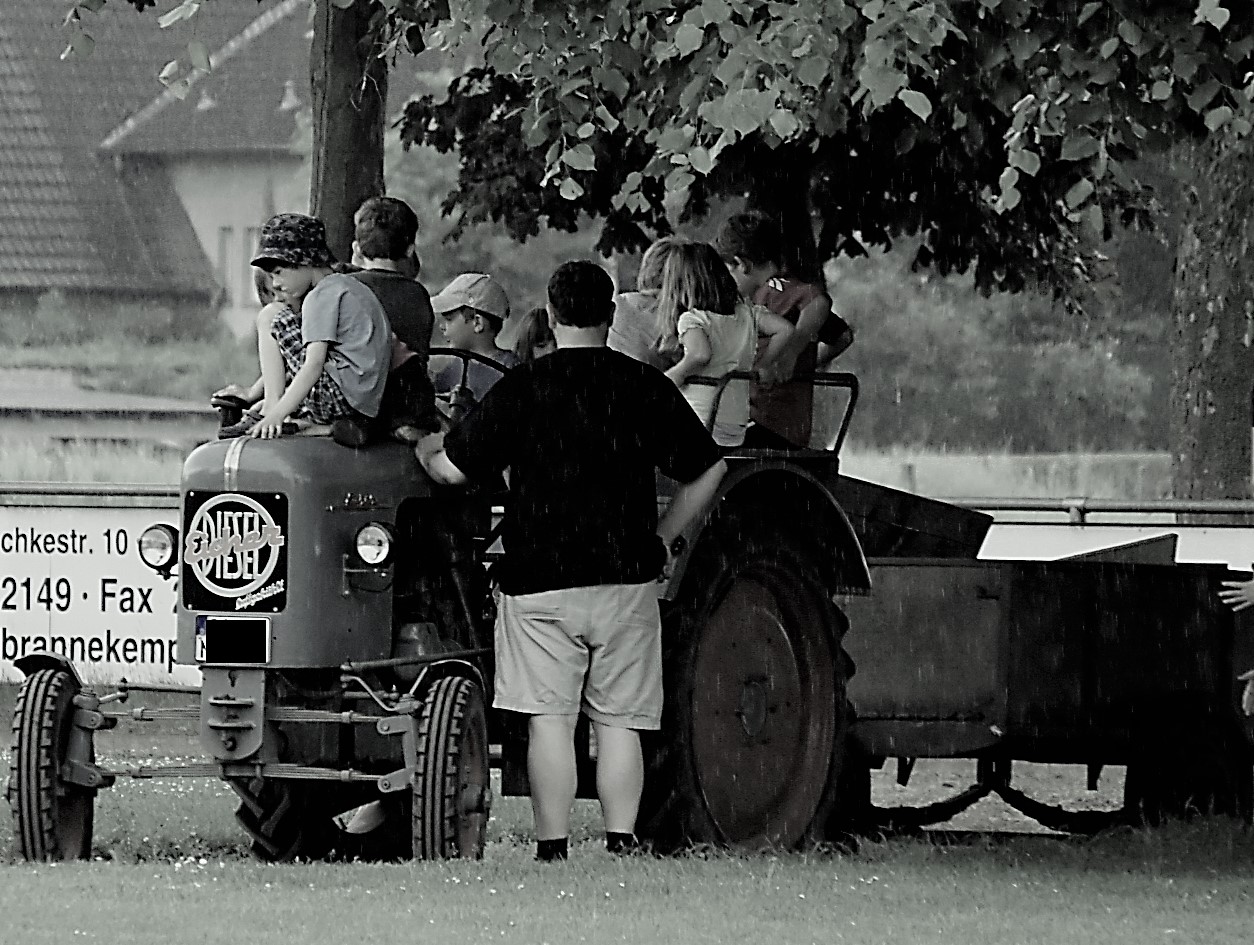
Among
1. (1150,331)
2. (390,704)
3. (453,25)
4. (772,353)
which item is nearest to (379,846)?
(390,704)

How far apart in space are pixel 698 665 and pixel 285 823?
141 centimetres

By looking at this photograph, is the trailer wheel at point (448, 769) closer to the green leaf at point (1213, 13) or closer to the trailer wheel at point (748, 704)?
the trailer wheel at point (748, 704)

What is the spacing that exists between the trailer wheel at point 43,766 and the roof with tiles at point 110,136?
96.2ft

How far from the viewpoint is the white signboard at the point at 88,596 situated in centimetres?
1514

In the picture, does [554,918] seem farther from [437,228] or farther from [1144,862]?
A: [437,228]

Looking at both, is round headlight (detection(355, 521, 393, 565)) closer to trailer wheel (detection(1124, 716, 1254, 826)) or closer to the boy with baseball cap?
the boy with baseball cap

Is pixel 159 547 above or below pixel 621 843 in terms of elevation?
above

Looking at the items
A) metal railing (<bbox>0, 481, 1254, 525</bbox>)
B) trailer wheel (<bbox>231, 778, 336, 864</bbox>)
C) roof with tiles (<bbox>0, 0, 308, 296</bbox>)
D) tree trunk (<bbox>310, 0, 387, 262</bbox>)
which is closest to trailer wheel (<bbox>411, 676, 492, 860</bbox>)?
trailer wheel (<bbox>231, 778, 336, 864</bbox>)

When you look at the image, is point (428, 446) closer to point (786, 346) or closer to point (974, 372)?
point (786, 346)

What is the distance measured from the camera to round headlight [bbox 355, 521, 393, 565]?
750 cm

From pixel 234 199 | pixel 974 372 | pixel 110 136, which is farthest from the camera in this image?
pixel 110 136

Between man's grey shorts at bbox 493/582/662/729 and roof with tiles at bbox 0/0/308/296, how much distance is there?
29429 mm

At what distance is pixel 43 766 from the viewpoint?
7.56 metres

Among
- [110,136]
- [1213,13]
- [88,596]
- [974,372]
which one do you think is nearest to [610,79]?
[1213,13]
